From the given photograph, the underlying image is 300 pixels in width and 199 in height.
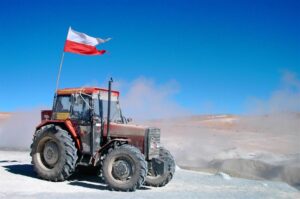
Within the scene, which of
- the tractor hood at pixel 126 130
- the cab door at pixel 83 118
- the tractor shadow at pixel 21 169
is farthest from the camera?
the tractor shadow at pixel 21 169

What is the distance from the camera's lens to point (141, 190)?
13.8m

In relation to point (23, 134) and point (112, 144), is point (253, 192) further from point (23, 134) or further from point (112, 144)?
Answer: point (23, 134)

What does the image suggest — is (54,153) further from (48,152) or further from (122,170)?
(122,170)

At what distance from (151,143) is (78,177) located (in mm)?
2923

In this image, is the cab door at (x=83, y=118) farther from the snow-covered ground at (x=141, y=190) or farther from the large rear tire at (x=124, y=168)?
the snow-covered ground at (x=141, y=190)

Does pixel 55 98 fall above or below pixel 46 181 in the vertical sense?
above

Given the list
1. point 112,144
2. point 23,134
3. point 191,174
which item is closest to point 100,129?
point 112,144

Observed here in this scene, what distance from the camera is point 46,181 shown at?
14.3 meters

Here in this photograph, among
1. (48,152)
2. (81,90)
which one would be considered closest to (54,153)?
(48,152)

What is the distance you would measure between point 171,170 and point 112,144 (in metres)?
2.09

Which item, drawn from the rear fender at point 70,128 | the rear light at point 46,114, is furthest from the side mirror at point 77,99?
the rear light at point 46,114

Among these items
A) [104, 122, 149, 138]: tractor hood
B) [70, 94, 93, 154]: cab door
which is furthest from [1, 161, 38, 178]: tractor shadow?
[104, 122, 149, 138]: tractor hood

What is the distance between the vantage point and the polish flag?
17.0m

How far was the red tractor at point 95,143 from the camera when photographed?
13508mm
